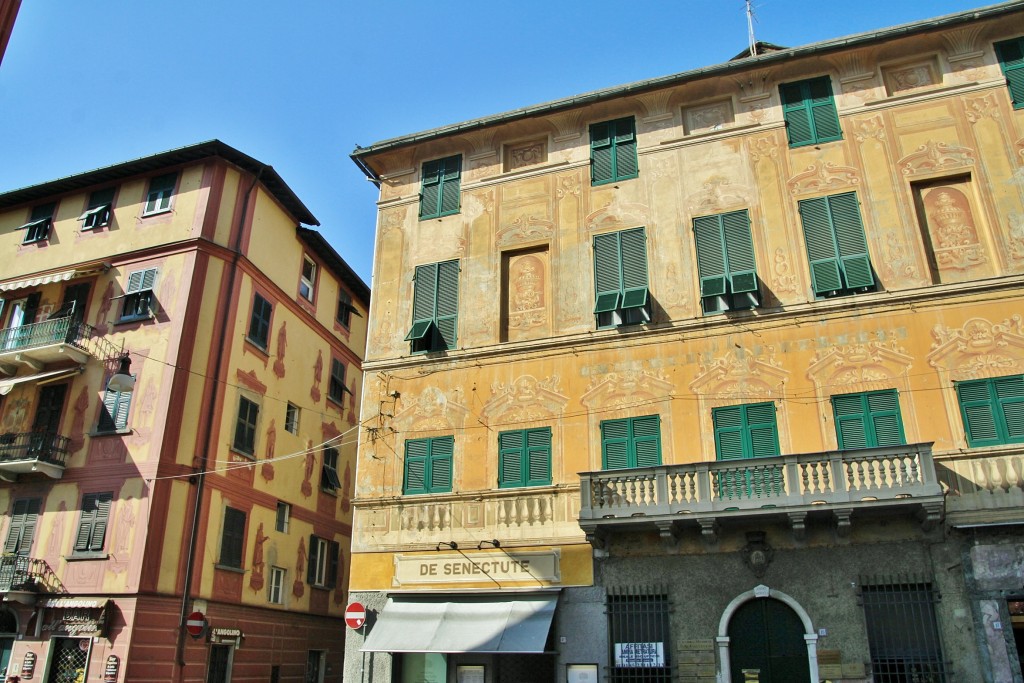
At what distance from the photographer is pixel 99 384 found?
23.4 m

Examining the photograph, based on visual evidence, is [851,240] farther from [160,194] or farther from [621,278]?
[160,194]

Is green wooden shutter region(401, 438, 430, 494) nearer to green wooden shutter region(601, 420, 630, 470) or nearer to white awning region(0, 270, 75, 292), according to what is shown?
green wooden shutter region(601, 420, 630, 470)

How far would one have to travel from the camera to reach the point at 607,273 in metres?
18.9

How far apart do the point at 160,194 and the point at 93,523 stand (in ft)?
35.1

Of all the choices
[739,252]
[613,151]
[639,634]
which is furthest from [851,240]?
[639,634]

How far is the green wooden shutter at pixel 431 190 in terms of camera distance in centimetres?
2139

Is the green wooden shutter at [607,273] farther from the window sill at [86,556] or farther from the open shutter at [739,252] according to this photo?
the window sill at [86,556]

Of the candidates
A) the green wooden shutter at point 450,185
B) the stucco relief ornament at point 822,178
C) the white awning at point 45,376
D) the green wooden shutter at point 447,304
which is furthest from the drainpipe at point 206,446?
the stucco relief ornament at point 822,178

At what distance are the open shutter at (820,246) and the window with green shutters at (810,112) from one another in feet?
5.81

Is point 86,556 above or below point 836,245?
below

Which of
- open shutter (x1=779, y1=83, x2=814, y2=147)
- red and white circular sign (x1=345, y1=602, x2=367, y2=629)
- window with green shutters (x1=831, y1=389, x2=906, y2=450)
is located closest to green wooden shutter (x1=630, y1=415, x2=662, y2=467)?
window with green shutters (x1=831, y1=389, x2=906, y2=450)

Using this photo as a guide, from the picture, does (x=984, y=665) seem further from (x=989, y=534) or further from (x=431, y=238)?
(x=431, y=238)

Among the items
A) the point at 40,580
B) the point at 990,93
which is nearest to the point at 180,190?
the point at 40,580

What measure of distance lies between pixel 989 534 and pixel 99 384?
22978mm
